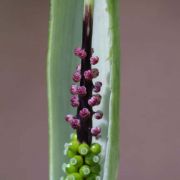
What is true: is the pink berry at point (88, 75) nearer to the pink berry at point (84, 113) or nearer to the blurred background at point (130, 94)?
the pink berry at point (84, 113)

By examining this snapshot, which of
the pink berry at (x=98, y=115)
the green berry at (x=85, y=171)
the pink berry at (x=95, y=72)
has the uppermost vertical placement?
the pink berry at (x=95, y=72)

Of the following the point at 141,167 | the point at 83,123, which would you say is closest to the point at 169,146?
the point at 141,167

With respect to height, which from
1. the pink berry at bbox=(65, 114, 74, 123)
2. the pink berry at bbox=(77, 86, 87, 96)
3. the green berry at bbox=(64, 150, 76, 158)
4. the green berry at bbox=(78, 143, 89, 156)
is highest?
the pink berry at bbox=(77, 86, 87, 96)

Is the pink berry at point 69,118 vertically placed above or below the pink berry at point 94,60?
below

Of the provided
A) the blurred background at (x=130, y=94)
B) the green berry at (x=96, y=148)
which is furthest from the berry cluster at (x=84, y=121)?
the blurred background at (x=130, y=94)

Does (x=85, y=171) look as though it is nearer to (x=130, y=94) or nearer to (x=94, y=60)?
(x=94, y=60)

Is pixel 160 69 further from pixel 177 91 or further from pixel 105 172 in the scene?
pixel 105 172

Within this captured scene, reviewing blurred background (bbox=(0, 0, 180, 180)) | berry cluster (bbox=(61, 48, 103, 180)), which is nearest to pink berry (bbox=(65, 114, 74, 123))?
berry cluster (bbox=(61, 48, 103, 180))

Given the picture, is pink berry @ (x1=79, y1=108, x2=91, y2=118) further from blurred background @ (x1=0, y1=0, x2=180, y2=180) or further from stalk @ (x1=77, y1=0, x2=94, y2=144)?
blurred background @ (x1=0, y1=0, x2=180, y2=180)

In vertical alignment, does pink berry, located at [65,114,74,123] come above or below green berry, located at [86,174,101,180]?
above
